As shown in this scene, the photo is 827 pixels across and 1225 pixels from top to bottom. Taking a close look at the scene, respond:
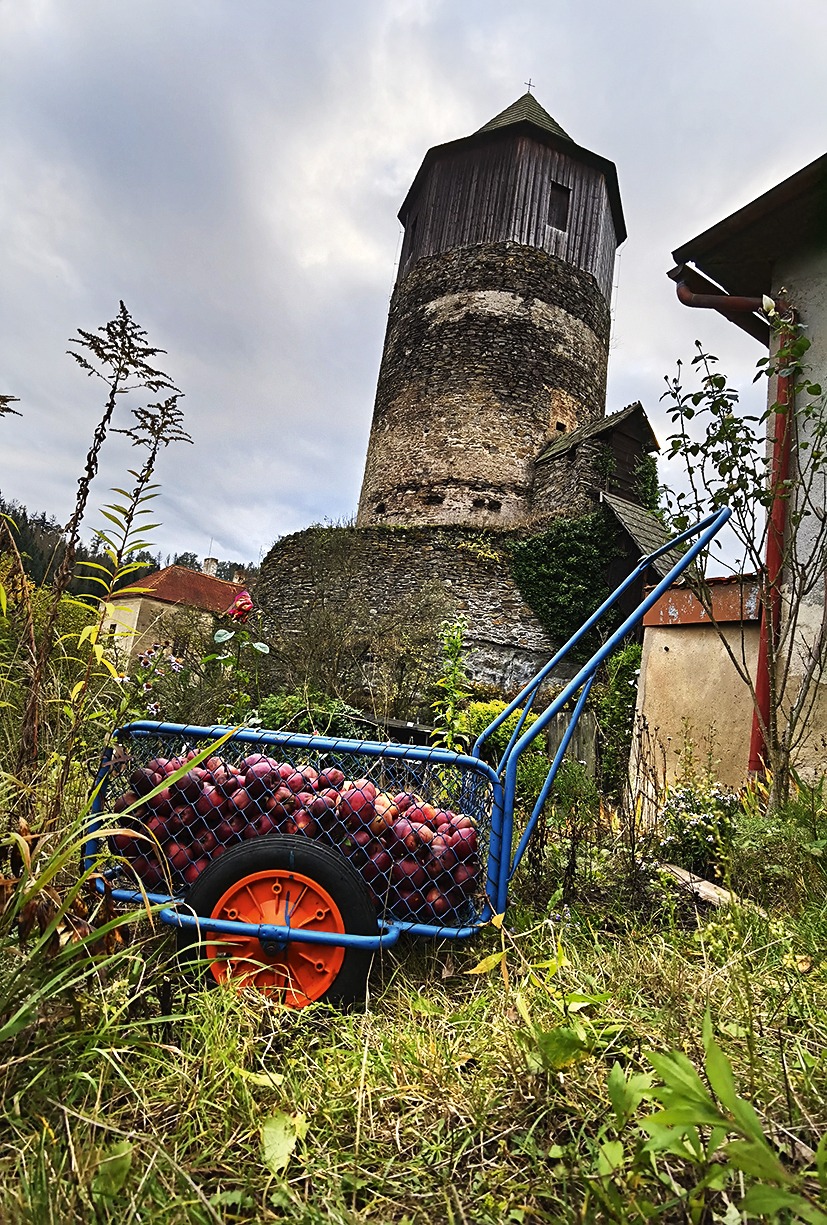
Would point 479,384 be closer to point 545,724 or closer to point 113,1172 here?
point 545,724

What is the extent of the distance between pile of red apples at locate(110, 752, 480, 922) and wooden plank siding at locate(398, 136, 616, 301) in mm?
18819

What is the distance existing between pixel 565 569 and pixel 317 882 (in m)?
11.8

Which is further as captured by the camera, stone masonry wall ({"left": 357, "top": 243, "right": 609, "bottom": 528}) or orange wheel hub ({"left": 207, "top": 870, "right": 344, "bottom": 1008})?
stone masonry wall ({"left": 357, "top": 243, "right": 609, "bottom": 528})

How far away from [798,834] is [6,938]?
2.51 meters

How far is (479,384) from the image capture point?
16.7 m

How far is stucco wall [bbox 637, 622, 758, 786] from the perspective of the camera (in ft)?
14.2

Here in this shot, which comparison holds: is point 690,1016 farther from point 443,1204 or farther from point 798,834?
point 798,834

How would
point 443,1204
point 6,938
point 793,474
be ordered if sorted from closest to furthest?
point 443,1204
point 6,938
point 793,474

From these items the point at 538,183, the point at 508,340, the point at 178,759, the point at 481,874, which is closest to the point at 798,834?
the point at 481,874

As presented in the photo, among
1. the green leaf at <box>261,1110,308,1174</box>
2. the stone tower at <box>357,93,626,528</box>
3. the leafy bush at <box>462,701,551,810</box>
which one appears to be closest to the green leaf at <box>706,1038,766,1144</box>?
the green leaf at <box>261,1110,308,1174</box>

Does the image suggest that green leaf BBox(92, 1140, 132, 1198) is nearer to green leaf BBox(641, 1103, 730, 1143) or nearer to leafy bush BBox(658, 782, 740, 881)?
green leaf BBox(641, 1103, 730, 1143)

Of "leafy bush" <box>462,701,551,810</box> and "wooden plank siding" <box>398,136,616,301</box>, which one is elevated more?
"wooden plank siding" <box>398,136,616,301</box>

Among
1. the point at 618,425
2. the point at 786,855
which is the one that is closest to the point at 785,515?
the point at 786,855

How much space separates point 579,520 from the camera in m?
13.3
